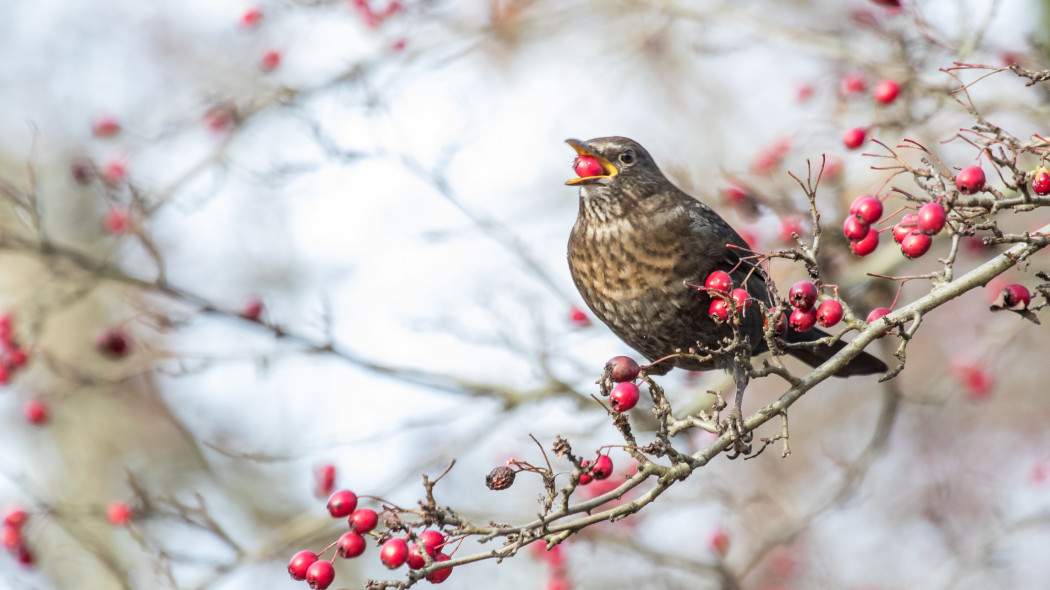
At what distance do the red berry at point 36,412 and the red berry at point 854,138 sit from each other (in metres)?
3.86

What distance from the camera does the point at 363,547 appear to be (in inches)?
89.1

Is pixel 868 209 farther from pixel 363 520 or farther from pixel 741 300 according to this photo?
pixel 363 520

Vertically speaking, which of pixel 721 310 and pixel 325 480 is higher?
pixel 325 480

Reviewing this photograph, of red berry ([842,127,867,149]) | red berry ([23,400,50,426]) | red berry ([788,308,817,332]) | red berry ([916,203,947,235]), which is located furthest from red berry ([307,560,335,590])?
red berry ([23,400,50,426])

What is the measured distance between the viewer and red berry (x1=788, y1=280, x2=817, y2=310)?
7.25 ft

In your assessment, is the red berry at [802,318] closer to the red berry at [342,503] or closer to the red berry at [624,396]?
the red berry at [624,396]

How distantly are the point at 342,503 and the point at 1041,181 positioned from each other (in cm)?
177

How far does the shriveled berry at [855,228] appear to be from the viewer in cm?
220

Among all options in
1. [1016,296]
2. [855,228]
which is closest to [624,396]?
[855,228]

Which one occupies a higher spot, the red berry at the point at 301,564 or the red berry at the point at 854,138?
the red berry at the point at 301,564

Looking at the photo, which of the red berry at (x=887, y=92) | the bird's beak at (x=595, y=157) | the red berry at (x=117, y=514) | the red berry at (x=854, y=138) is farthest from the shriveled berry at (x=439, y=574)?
the red berry at (x=887, y=92)

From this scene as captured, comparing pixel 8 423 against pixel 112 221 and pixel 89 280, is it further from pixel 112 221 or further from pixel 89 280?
pixel 89 280

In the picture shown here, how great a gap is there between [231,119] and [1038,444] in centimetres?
702

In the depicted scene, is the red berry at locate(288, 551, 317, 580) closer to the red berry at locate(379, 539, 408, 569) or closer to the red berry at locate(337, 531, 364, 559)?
the red berry at locate(337, 531, 364, 559)
